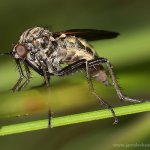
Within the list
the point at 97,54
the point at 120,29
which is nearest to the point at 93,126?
the point at 97,54

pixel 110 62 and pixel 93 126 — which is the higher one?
pixel 110 62

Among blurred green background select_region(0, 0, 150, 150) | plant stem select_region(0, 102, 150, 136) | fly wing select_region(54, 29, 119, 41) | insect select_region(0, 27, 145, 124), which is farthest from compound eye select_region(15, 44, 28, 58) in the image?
plant stem select_region(0, 102, 150, 136)

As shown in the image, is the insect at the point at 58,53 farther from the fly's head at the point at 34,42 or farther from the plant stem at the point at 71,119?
the plant stem at the point at 71,119

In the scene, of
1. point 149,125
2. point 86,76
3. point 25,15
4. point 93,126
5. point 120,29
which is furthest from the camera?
point 25,15

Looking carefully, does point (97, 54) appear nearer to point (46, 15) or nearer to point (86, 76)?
point (86, 76)

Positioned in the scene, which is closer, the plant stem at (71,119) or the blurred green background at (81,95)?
the plant stem at (71,119)

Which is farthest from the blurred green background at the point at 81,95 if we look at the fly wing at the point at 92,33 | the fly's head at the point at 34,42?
the fly's head at the point at 34,42

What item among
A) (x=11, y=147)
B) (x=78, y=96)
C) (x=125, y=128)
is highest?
(x=78, y=96)

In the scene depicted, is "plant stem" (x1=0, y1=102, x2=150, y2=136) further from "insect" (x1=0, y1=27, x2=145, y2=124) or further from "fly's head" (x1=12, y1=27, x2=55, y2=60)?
"fly's head" (x1=12, y1=27, x2=55, y2=60)
